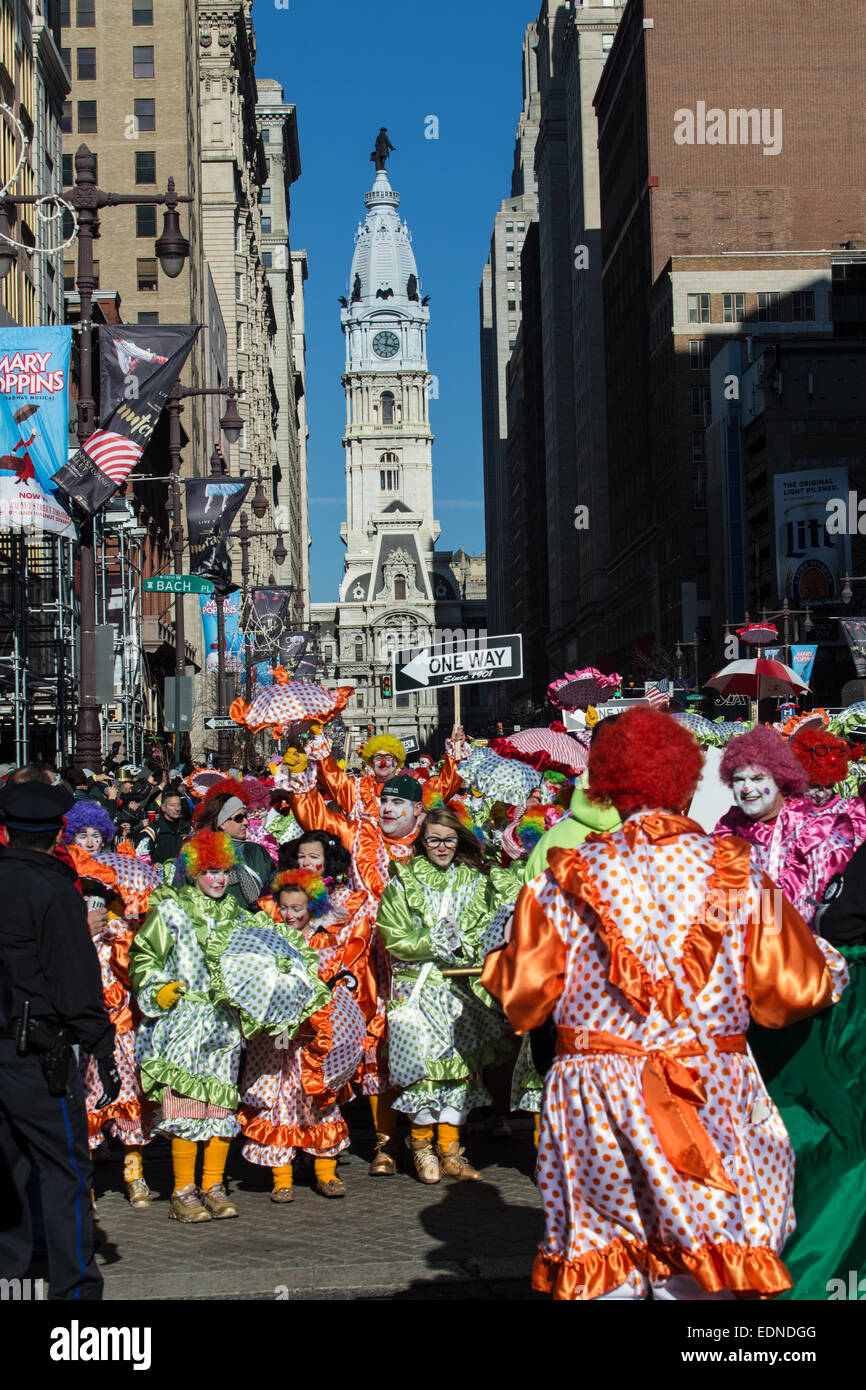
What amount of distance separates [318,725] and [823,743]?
15.3ft

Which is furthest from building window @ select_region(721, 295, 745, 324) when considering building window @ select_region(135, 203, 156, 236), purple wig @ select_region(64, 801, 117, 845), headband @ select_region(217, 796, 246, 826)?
purple wig @ select_region(64, 801, 117, 845)

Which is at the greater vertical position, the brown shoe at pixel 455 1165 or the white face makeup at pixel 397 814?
the white face makeup at pixel 397 814

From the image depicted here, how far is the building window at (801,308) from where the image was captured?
7338 centimetres

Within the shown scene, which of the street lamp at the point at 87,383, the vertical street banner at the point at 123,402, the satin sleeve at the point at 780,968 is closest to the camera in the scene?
the satin sleeve at the point at 780,968

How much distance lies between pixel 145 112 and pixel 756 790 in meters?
65.0

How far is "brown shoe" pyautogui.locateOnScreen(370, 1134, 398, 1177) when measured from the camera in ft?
28.5

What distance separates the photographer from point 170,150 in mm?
65938

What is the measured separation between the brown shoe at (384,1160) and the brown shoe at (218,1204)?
3.12ft

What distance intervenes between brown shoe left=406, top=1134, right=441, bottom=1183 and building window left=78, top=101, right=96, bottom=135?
6462cm

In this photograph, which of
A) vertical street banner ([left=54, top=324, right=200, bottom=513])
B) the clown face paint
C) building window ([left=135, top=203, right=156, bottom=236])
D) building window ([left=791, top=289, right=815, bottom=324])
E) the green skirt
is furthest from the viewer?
building window ([left=791, top=289, right=815, bottom=324])

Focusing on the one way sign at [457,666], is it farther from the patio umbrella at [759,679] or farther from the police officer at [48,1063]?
the police officer at [48,1063]

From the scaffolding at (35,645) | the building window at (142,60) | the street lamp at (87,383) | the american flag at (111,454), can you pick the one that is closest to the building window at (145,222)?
Result: the building window at (142,60)

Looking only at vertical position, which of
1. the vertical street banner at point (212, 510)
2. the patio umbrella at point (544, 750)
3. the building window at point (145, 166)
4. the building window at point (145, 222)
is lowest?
the patio umbrella at point (544, 750)

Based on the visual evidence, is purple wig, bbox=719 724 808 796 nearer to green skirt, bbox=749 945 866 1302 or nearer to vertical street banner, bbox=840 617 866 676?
green skirt, bbox=749 945 866 1302
